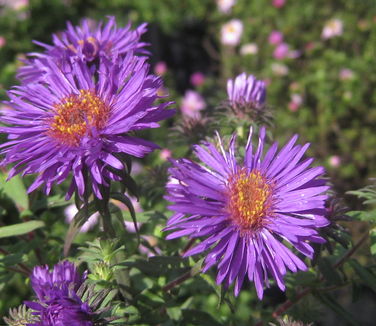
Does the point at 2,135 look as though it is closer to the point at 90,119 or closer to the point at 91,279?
the point at 90,119

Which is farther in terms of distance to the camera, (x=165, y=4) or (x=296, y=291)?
(x=165, y=4)

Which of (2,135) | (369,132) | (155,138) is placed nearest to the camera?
(2,135)

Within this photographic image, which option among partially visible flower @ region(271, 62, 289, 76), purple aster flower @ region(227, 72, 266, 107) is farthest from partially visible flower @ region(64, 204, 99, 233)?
partially visible flower @ region(271, 62, 289, 76)

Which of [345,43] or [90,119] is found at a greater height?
[345,43]

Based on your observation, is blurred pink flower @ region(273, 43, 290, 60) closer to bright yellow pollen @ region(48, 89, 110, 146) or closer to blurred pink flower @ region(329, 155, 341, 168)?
blurred pink flower @ region(329, 155, 341, 168)

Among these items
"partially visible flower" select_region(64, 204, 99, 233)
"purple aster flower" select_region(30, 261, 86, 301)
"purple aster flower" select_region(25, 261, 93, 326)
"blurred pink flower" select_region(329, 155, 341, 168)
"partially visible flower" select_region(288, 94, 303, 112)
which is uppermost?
"partially visible flower" select_region(288, 94, 303, 112)

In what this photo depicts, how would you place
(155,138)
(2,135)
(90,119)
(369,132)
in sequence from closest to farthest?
(90,119) → (2,135) → (155,138) → (369,132)

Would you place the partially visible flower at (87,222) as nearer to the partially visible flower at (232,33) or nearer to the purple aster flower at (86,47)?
the purple aster flower at (86,47)

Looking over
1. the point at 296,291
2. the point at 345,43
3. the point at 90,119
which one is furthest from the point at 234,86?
the point at 345,43
